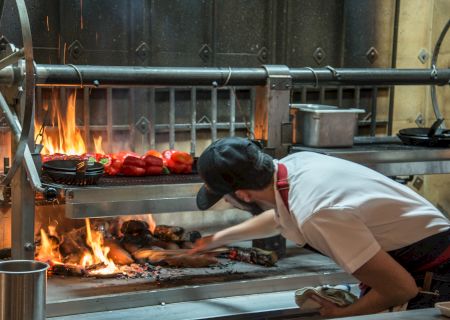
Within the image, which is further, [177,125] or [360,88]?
[360,88]

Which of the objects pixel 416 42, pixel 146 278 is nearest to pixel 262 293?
pixel 146 278

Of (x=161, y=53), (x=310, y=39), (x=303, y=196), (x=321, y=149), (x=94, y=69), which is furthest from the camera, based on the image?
(x=310, y=39)

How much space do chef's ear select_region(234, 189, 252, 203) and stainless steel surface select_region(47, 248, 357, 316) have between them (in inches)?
79.6

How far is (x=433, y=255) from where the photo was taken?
3.46 meters

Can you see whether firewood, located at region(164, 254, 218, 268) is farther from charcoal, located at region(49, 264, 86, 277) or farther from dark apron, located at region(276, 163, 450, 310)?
dark apron, located at region(276, 163, 450, 310)

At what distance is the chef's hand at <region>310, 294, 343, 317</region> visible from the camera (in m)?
3.64

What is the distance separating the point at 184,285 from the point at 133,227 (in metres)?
0.94

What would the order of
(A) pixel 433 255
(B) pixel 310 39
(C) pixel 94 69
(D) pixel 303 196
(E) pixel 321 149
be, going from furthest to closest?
(B) pixel 310 39 → (E) pixel 321 149 → (C) pixel 94 69 → (A) pixel 433 255 → (D) pixel 303 196

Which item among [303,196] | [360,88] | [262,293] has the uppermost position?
[360,88]

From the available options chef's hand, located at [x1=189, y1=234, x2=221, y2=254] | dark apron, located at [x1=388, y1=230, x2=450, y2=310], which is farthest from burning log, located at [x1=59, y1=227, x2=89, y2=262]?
dark apron, located at [x1=388, y1=230, x2=450, y2=310]

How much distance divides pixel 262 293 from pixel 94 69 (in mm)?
1996

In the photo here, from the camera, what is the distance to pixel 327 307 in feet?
12.3

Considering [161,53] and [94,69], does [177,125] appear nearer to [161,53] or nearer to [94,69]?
[161,53]

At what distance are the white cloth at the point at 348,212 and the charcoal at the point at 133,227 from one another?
2898 mm
